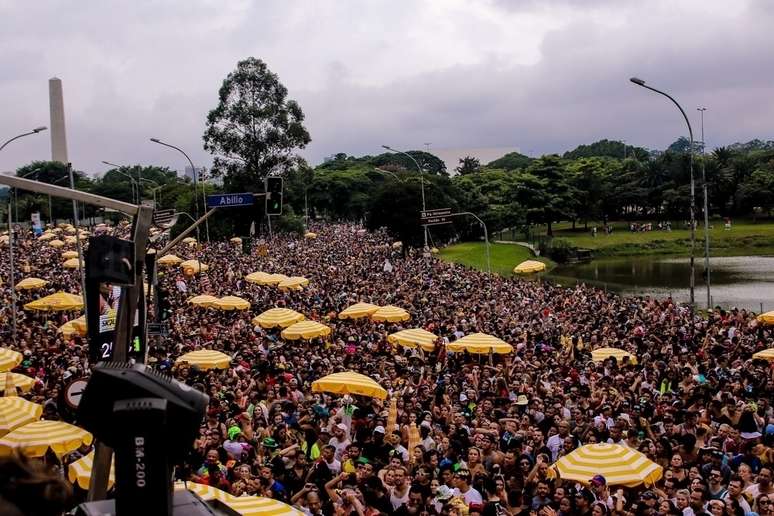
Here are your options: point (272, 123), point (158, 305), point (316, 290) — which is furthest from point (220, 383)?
point (272, 123)

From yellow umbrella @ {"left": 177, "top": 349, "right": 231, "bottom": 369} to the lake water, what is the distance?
1069 inches

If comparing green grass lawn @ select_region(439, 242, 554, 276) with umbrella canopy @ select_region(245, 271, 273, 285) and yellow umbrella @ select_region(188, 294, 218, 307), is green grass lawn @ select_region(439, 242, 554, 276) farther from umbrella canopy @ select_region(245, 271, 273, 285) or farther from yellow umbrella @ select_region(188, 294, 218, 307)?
yellow umbrella @ select_region(188, 294, 218, 307)

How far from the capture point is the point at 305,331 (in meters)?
19.3

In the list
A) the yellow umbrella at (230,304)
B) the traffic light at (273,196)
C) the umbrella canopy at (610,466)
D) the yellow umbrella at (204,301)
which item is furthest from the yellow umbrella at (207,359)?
the umbrella canopy at (610,466)

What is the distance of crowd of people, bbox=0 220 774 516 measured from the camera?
8.47 meters

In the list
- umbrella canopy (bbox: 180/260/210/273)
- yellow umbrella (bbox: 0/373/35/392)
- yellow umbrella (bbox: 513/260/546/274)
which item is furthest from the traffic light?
umbrella canopy (bbox: 180/260/210/273)

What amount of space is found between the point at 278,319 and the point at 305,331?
225 centimetres

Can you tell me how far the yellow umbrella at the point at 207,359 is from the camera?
16516 mm

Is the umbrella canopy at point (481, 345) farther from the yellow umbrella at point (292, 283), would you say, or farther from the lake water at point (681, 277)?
the lake water at point (681, 277)

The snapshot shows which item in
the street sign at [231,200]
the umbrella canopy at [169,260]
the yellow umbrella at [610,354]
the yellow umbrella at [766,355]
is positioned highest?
the street sign at [231,200]

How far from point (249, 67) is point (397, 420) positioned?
172ft

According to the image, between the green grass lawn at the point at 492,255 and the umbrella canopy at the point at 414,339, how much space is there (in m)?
34.9

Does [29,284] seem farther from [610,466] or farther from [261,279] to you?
[610,466]

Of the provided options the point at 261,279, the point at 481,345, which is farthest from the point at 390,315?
the point at 261,279
